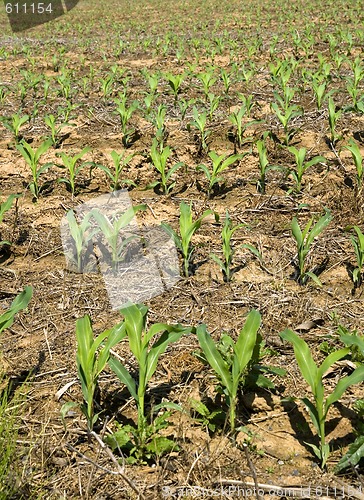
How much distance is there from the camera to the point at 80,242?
298 centimetres

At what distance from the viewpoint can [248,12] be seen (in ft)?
50.8

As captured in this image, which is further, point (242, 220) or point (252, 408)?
point (242, 220)

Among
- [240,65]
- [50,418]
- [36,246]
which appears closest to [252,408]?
[50,418]

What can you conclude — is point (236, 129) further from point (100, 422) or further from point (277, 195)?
point (100, 422)

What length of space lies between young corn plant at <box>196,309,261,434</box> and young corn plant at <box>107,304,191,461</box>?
0.40 feet

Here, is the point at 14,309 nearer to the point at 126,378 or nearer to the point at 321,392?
the point at 126,378

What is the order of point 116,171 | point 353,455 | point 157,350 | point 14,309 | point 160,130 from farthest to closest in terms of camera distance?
point 160,130 < point 116,171 < point 14,309 < point 157,350 < point 353,455

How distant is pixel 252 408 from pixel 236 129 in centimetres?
340

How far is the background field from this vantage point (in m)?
1.80

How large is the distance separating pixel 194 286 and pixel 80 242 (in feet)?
2.47

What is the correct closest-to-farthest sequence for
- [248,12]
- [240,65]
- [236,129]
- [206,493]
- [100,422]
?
[206,493] < [100,422] < [236,129] < [240,65] < [248,12]

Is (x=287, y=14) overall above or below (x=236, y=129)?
above

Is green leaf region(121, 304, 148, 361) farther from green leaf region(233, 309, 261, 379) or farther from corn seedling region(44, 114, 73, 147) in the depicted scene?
corn seedling region(44, 114, 73, 147)

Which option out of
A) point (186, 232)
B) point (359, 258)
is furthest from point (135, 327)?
point (359, 258)
